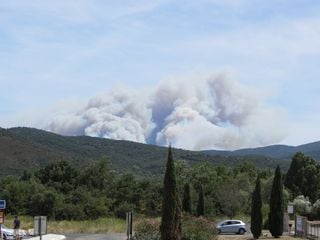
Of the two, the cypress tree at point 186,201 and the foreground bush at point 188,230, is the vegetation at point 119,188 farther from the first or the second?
the foreground bush at point 188,230

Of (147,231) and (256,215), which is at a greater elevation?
(256,215)

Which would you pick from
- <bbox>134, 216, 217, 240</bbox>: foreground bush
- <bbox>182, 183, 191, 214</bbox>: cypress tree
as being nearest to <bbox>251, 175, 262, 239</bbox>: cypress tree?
<bbox>134, 216, 217, 240</bbox>: foreground bush

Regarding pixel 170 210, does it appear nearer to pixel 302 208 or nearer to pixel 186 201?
pixel 186 201

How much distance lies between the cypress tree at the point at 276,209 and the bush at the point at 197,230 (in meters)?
12.2

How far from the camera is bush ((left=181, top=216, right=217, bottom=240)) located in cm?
3325

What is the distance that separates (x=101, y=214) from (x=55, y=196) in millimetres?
6405

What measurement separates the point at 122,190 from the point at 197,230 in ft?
190

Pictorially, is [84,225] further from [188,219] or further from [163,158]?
[163,158]

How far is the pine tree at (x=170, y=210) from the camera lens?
29.4 metres

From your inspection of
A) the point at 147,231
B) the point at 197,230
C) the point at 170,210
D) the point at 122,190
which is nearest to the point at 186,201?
the point at 122,190

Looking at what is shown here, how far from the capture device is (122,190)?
90.9 metres

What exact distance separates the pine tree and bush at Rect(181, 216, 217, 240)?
3.51m

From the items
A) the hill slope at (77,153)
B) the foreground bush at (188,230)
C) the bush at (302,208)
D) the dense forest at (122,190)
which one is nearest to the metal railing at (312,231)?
the foreground bush at (188,230)

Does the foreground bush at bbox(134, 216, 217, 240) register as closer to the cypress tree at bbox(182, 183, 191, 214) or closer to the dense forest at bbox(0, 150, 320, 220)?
the cypress tree at bbox(182, 183, 191, 214)
